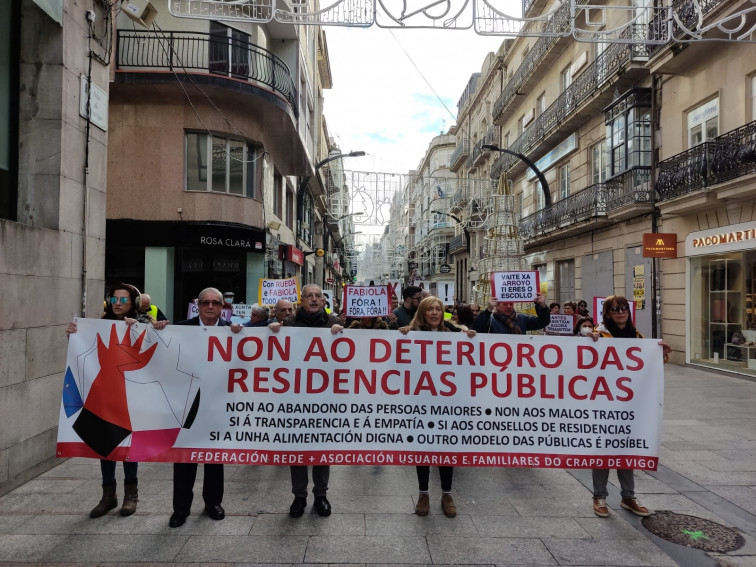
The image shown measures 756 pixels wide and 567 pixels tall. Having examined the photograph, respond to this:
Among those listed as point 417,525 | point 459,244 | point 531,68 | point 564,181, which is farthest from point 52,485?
point 459,244

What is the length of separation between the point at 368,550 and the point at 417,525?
551mm

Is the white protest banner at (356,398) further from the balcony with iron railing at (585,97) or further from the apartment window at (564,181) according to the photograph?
the apartment window at (564,181)

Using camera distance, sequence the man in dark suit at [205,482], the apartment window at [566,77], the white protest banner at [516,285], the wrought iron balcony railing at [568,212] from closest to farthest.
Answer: the man in dark suit at [205,482]
the white protest banner at [516,285]
the wrought iron balcony railing at [568,212]
the apartment window at [566,77]

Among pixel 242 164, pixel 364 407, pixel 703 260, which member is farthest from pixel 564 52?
pixel 364 407

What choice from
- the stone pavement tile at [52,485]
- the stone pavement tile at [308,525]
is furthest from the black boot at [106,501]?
the stone pavement tile at [308,525]

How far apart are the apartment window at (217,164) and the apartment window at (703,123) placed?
39.9 feet

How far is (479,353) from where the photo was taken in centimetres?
440

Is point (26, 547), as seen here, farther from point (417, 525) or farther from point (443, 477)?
point (443, 477)

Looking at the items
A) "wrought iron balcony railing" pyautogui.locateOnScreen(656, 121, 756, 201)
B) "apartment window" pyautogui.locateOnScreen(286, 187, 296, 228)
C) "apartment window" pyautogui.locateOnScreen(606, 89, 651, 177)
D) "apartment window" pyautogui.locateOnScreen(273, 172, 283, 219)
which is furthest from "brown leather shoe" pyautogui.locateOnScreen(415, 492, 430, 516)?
"apartment window" pyautogui.locateOnScreen(286, 187, 296, 228)

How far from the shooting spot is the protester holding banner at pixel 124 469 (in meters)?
4.13

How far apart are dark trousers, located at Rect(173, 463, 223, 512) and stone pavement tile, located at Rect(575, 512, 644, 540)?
2858 millimetres

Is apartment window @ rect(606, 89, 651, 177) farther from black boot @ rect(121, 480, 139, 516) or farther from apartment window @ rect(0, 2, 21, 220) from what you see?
black boot @ rect(121, 480, 139, 516)

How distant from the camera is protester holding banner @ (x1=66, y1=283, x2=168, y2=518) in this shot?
13.6 ft

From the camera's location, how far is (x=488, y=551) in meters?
3.66
